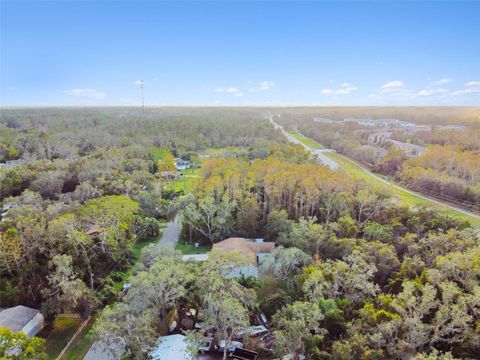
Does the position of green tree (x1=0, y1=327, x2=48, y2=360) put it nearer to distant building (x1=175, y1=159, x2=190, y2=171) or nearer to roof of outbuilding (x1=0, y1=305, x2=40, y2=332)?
roof of outbuilding (x1=0, y1=305, x2=40, y2=332)

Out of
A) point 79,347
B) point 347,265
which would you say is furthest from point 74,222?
point 347,265

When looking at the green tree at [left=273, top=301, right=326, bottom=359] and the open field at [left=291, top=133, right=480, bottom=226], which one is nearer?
the green tree at [left=273, top=301, right=326, bottom=359]

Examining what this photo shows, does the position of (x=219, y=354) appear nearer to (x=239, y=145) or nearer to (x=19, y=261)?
(x=19, y=261)

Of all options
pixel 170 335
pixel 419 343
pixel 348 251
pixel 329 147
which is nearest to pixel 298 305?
pixel 419 343

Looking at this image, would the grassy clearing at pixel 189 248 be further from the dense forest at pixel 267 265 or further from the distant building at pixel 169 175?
the distant building at pixel 169 175

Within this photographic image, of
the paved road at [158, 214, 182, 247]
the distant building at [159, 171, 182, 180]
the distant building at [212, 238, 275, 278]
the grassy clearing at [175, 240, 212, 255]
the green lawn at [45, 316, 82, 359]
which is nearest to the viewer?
the green lawn at [45, 316, 82, 359]

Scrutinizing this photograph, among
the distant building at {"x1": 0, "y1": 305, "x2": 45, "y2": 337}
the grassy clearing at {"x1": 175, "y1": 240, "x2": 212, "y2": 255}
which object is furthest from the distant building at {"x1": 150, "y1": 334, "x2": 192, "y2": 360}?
the grassy clearing at {"x1": 175, "y1": 240, "x2": 212, "y2": 255}
